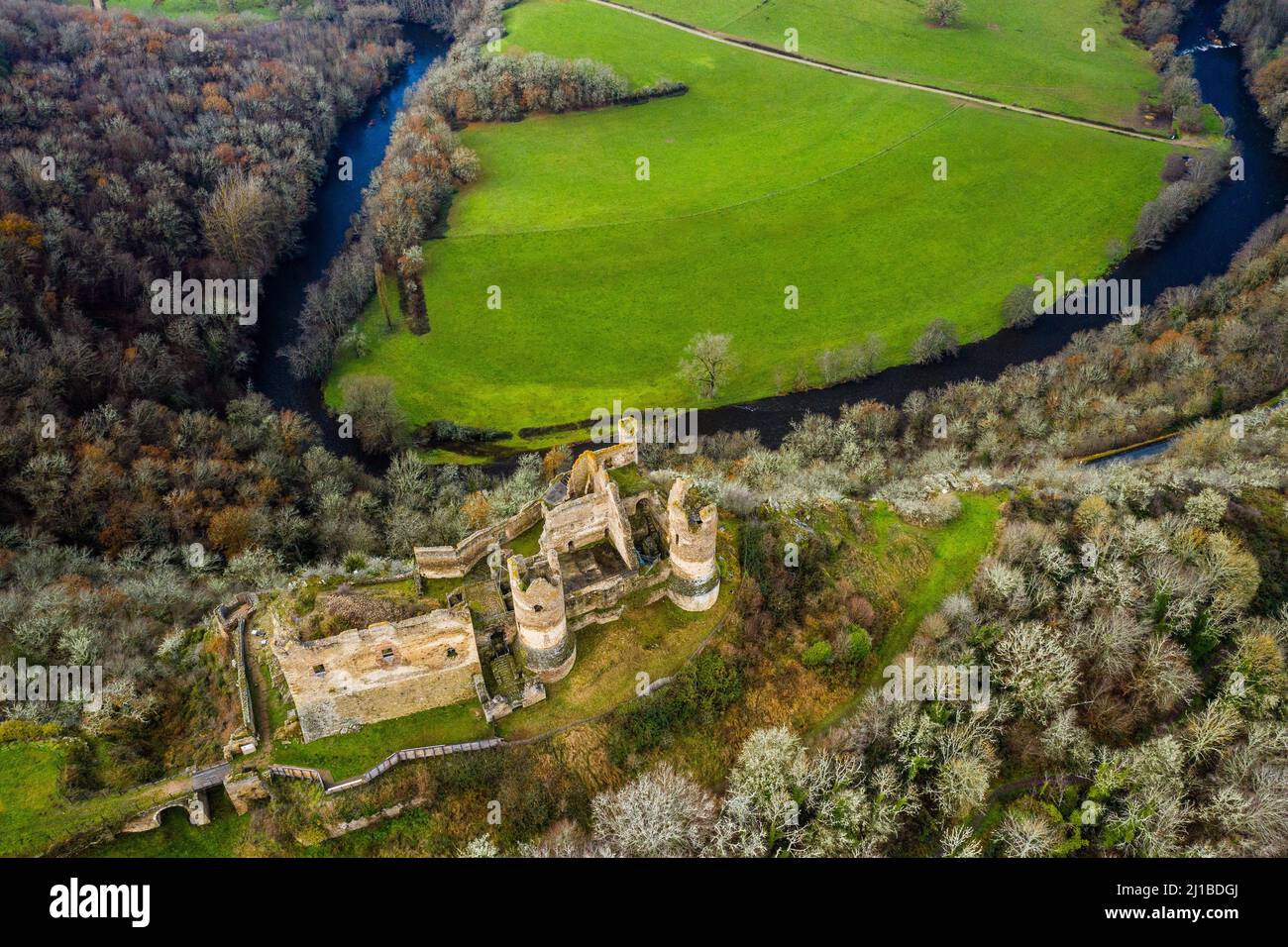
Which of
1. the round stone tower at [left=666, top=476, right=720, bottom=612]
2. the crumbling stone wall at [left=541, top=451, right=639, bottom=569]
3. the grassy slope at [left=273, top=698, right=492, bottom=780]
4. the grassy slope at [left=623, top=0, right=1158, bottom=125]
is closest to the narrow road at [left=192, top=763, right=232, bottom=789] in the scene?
the grassy slope at [left=273, top=698, right=492, bottom=780]

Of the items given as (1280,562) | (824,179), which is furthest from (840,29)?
(1280,562)

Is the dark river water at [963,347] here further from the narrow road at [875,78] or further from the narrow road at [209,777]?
the narrow road at [209,777]

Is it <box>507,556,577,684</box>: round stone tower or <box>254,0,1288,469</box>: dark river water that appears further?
<box>254,0,1288,469</box>: dark river water

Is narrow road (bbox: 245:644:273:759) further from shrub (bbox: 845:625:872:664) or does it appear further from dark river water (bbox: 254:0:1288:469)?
dark river water (bbox: 254:0:1288:469)

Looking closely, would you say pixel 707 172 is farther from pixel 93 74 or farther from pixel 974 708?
pixel 974 708

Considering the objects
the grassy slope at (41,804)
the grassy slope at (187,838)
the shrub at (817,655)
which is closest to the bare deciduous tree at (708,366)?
the shrub at (817,655)
